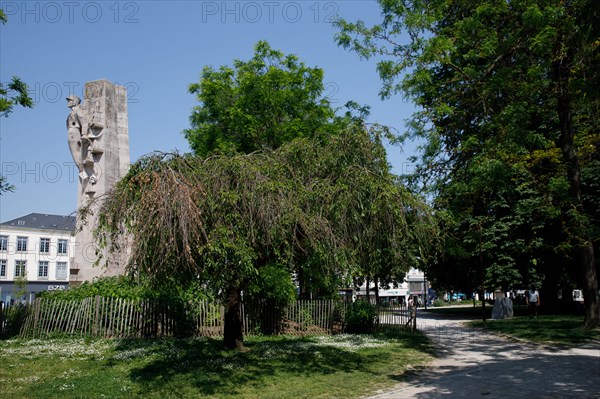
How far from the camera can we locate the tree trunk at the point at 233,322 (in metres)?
13.4

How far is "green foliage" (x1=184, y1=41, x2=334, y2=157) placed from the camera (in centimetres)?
2667

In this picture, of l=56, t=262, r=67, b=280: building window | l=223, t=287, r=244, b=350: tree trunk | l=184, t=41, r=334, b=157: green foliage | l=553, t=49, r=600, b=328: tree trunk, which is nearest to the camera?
l=223, t=287, r=244, b=350: tree trunk

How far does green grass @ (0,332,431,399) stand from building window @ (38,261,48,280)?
2016 inches

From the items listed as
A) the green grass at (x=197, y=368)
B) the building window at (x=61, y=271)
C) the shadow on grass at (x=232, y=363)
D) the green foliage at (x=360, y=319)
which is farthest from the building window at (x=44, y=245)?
the shadow on grass at (x=232, y=363)

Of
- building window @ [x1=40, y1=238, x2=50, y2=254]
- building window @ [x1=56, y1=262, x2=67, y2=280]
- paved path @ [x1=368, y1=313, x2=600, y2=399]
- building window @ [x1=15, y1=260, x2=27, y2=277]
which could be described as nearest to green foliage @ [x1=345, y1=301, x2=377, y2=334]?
paved path @ [x1=368, y1=313, x2=600, y2=399]

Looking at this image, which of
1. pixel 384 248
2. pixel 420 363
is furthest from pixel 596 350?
pixel 384 248

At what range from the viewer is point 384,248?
42.4 ft

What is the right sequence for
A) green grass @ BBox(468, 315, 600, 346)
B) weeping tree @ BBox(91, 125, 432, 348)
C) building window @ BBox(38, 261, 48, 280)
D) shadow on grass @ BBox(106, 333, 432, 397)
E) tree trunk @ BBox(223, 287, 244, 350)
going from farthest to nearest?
building window @ BBox(38, 261, 48, 280), green grass @ BBox(468, 315, 600, 346), tree trunk @ BBox(223, 287, 244, 350), shadow on grass @ BBox(106, 333, 432, 397), weeping tree @ BBox(91, 125, 432, 348)

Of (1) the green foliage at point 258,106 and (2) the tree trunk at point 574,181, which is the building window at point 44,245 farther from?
(2) the tree trunk at point 574,181

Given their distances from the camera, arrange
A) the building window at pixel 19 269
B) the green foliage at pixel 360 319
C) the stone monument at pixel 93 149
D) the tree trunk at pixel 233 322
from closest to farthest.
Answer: the tree trunk at pixel 233 322 < the stone monument at pixel 93 149 < the green foliage at pixel 360 319 < the building window at pixel 19 269

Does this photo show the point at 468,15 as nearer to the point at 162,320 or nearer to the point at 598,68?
the point at 598,68

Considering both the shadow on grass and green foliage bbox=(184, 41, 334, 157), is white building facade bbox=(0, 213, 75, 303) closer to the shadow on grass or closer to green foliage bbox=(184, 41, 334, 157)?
green foliage bbox=(184, 41, 334, 157)

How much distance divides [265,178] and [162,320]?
327 inches

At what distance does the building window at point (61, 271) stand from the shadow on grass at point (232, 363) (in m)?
54.3
